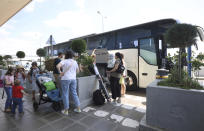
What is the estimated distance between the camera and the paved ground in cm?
224

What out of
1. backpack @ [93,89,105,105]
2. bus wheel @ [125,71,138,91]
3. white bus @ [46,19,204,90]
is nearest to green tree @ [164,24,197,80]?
backpack @ [93,89,105,105]

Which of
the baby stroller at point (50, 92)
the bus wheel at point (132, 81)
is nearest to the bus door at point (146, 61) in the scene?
the bus wheel at point (132, 81)

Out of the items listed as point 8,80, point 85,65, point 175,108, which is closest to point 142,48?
point 85,65

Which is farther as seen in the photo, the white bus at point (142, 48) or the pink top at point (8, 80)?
the white bus at point (142, 48)

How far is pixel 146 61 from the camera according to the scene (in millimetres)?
4961

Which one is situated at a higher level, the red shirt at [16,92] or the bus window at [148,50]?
the bus window at [148,50]

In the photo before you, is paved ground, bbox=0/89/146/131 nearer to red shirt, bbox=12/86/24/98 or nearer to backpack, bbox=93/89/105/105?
backpack, bbox=93/89/105/105

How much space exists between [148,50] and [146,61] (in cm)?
54

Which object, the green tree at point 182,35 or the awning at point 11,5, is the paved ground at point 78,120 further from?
the awning at point 11,5

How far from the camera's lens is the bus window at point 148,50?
481 centimetres

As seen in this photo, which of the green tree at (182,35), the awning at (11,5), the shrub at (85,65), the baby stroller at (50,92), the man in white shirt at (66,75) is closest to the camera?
the green tree at (182,35)

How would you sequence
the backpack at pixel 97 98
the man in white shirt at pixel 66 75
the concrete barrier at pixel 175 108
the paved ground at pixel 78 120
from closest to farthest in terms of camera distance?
the concrete barrier at pixel 175 108
the paved ground at pixel 78 120
the man in white shirt at pixel 66 75
the backpack at pixel 97 98

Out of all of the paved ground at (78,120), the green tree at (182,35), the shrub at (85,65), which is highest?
the green tree at (182,35)

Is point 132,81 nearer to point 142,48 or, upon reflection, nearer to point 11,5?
point 142,48
